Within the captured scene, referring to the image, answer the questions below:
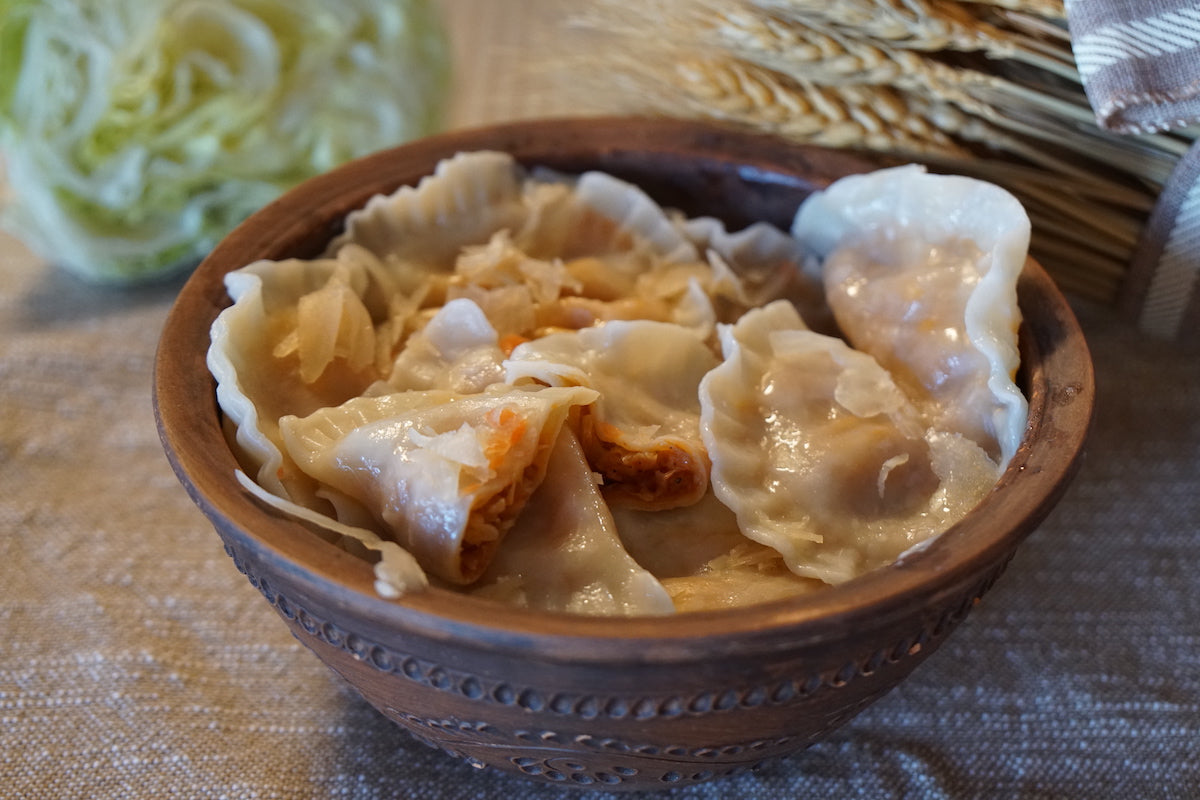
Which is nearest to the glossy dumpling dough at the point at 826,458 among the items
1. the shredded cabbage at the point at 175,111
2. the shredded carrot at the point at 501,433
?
the shredded carrot at the point at 501,433

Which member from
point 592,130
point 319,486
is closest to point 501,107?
point 592,130

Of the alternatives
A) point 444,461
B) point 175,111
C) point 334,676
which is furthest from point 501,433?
point 175,111

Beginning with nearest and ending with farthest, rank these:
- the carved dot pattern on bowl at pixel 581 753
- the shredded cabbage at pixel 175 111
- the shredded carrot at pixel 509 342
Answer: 1. the carved dot pattern on bowl at pixel 581 753
2. the shredded carrot at pixel 509 342
3. the shredded cabbage at pixel 175 111

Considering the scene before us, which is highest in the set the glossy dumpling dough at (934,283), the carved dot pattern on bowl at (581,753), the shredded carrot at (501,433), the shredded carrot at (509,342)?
the glossy dumpling dough at (934,283)

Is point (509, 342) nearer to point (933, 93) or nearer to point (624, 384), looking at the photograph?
point (624, 384)

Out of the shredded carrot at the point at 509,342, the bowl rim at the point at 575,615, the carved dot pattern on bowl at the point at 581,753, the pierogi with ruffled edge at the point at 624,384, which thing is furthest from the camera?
the shredded carrot at the point at 509,342

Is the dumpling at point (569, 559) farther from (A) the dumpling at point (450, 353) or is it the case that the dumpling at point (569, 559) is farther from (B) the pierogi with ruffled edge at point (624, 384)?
(A) the dumpling at point (450, 353)
